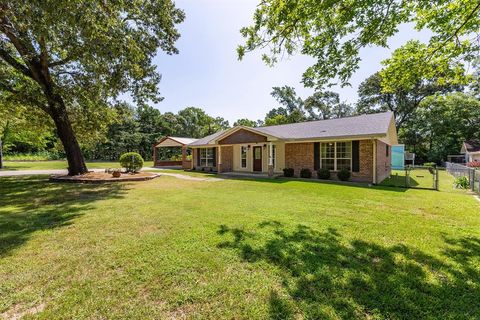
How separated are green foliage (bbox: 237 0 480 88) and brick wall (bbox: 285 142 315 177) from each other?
7.99m

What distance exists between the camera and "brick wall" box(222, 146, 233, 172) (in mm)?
18734

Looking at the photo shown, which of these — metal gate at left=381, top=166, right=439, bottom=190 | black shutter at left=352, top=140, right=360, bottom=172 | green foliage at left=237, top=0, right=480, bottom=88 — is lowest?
metal gate at left=381, top=166, right=439, bottom=190

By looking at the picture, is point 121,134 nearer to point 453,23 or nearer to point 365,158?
point 365,158

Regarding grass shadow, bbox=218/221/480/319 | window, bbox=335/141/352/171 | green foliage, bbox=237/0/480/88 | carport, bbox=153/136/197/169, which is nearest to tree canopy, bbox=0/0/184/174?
green foliage, bbox=237/0/480/88

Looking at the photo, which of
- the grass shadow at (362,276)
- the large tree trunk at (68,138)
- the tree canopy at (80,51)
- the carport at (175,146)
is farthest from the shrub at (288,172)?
the large tree trunk at (68,138)

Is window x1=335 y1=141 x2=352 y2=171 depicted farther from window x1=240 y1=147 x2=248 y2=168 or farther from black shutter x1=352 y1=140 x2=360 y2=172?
window x1=240 y1=147 x2=248 y2=168

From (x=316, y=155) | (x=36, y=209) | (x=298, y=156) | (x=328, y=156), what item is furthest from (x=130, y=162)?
(x=328, y=156)

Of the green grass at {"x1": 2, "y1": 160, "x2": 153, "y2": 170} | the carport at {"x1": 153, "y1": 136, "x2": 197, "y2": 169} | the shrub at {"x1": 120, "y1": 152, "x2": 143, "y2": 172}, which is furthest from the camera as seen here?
the carport at {"x1": 153, "y1": 136, "x2": 197, "y2": 169}

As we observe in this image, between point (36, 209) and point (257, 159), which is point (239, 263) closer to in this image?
point (36, 209)

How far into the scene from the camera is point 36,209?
6398 mm

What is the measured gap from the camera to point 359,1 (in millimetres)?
5270

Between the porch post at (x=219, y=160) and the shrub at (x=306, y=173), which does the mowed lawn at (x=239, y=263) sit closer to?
the shrub at (x=306, y=173)

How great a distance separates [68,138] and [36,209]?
787 cm

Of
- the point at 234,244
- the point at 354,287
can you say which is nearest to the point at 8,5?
the point at 234,244
